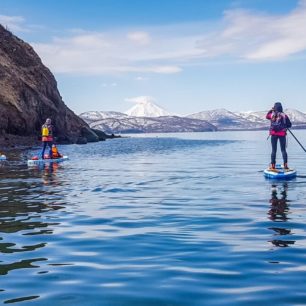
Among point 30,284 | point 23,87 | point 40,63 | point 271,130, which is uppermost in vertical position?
point 40,63

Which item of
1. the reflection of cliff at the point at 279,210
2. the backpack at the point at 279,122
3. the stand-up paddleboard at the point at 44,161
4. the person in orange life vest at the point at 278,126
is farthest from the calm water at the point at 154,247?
the stand-up paddleboard at the point at 44,161

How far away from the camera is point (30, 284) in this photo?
23.1ft

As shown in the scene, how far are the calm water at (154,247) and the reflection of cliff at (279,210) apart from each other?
→ 0.09ft

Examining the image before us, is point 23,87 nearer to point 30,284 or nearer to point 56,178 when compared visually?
point 56,178

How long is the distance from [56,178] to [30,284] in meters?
17.2

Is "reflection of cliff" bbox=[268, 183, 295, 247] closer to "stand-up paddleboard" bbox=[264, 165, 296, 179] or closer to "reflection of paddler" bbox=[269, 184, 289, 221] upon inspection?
"reflection of paddler" bbox=[269, 184, 289, 221]

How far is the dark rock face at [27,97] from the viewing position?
67.7m

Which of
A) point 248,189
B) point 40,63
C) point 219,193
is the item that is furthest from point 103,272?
point 40,63

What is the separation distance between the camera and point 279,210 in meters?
13.3

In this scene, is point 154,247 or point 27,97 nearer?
point 154,247

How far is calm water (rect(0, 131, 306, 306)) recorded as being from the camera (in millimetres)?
6625

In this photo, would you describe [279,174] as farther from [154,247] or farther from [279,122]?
[154,247]

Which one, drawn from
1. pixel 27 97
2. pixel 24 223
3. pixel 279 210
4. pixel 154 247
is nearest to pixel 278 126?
pixel 279 210

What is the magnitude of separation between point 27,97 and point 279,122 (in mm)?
56403
